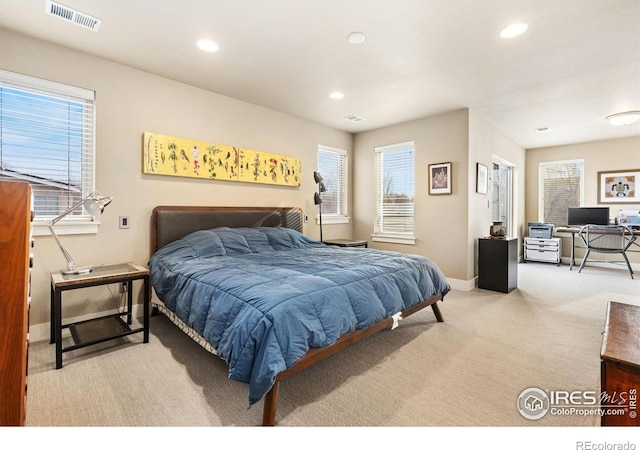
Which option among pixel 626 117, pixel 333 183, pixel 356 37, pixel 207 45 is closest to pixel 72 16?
pixel 207 45

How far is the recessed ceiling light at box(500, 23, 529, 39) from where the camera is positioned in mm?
2326

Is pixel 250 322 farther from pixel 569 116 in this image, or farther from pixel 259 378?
pixel 569 116

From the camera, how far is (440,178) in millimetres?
4410

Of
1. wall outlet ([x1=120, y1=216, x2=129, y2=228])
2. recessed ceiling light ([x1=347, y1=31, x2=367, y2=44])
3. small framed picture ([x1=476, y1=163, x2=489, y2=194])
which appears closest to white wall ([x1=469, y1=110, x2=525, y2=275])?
small framed picture ([x1=476, y1=163, x2=489, y2=194])

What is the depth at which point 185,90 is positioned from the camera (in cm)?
341

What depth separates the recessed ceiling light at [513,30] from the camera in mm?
2326

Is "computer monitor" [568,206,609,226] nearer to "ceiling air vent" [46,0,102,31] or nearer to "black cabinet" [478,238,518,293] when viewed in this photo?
"black cabinet" [478,238,518,293]

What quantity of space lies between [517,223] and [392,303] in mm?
5705

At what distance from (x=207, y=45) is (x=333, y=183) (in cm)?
305

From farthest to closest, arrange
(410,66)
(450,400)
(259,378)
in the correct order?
(410,66) → (450,400) → (259,378)

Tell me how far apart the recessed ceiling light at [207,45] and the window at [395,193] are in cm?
315

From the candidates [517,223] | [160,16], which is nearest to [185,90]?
[160,16]
